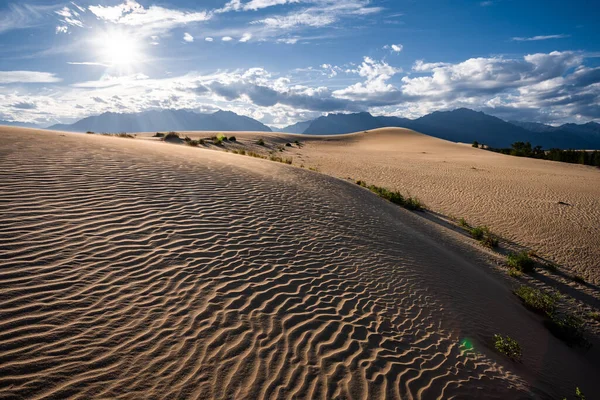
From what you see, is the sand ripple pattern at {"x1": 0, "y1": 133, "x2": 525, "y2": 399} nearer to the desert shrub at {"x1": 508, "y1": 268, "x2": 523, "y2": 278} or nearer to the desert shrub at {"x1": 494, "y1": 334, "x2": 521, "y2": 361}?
the desert shrub at {"x1": 494, "y1": 334, "x2": 521, "y2": 361}

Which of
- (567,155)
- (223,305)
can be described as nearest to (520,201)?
(223,305)

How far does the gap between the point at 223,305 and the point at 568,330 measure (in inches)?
299

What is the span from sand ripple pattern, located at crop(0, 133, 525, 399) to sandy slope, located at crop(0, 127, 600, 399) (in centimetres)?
2

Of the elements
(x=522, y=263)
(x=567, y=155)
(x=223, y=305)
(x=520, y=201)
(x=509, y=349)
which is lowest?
(x=522, y=263)

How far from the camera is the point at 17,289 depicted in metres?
3.51

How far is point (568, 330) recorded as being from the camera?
20.9ft

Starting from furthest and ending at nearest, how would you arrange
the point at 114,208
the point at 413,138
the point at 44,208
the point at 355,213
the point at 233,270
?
the point at 413,138 → the point at 355,213 → the point at 114,208 → the point at 44,208 → the point at 233,270

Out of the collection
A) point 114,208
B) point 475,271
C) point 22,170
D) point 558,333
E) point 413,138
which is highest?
point 413,138

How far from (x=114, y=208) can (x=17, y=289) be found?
9.14 feet

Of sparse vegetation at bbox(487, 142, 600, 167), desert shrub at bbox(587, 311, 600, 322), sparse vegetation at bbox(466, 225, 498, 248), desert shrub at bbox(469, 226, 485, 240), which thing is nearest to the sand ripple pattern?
desert shrub at bbox(587, 311, 600, 322)

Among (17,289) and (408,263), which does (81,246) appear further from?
(408,263)

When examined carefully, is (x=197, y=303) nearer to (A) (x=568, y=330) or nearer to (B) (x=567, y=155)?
(A) (x=568, y=330)

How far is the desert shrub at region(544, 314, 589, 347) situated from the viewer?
619 centimetres

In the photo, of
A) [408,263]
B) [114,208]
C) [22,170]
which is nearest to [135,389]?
[114,208]
